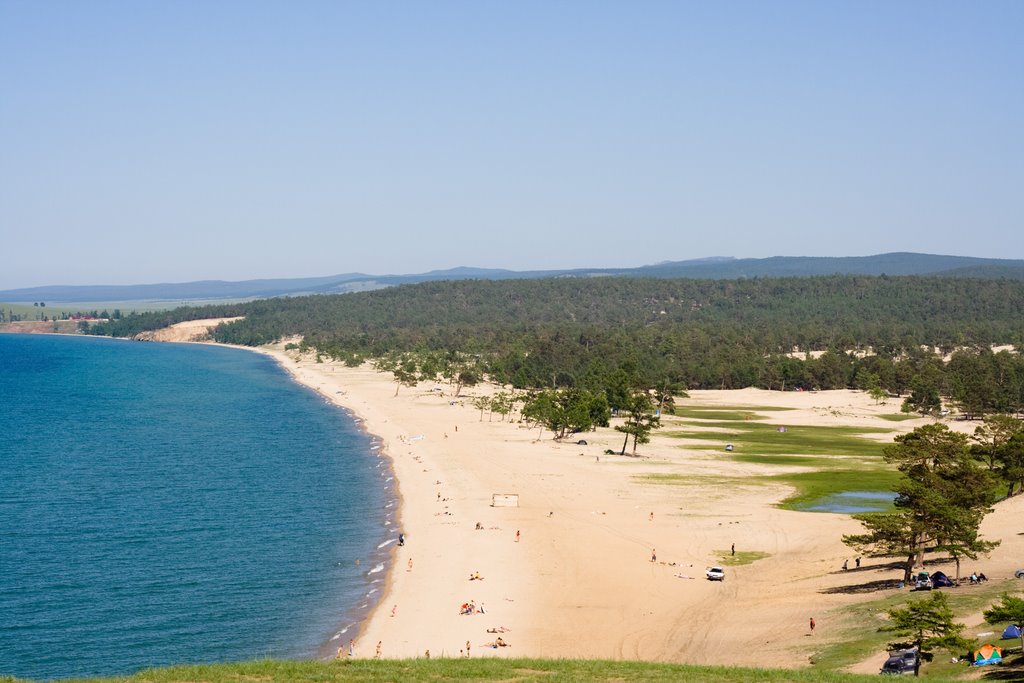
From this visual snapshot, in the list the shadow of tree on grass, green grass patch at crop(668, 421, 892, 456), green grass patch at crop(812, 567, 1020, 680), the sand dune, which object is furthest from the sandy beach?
green grass patch at crop(668, 421, 892, 456)

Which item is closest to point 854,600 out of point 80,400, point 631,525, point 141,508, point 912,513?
point 912,513

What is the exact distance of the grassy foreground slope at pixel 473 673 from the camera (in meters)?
31.6

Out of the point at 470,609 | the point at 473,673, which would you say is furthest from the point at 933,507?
the point at 473,673

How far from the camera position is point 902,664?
117 feet

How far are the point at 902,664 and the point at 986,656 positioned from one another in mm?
2892

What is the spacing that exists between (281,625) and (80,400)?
121522 millimetres

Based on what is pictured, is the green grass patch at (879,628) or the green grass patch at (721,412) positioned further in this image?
the green grass patch at (721,412)

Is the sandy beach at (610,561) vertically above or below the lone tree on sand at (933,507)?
below

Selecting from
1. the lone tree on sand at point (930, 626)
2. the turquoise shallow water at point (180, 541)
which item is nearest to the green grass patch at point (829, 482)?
the turquoise shallow water at point (180, 541)

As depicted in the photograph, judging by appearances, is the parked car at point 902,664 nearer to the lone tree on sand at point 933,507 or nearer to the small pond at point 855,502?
the lone tree on sand at point 933,507

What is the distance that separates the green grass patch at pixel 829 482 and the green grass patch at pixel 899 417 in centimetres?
4841

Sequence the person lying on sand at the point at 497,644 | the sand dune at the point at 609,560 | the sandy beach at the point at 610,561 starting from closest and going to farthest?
the person lying on sand at the point at 497,644
the sandy beach at the point at 610,561
the sand dune at the point at 609,560

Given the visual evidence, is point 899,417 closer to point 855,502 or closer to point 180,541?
point 855,502

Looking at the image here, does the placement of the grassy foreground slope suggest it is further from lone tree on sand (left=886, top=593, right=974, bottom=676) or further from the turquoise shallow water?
the turquoise shallow water
